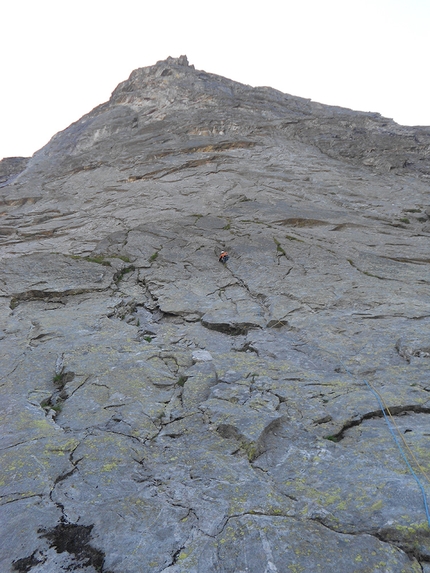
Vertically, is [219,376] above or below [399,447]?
above

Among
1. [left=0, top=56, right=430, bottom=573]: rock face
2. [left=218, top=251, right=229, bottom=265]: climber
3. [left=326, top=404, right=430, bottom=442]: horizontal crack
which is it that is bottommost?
[left=326, top=404, right=430, bottom=442]: horizontal crack

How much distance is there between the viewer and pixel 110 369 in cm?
1180

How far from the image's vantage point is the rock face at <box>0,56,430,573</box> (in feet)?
21.3

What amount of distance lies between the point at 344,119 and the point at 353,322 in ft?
117

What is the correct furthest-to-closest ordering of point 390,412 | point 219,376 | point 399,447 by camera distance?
point 219,376 → point 390,412 → point 399,447

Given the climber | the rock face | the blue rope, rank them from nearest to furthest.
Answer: the rock face < the blue rope < the climber

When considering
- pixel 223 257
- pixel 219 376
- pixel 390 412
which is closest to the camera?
pixel 390 412

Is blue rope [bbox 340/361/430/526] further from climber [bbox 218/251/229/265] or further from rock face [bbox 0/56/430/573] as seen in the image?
climber [bbox 218/251/229/265]

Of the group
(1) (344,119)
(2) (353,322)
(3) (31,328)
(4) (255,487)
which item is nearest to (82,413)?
(4) (255,487)

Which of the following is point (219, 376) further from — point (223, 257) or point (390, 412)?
point (223, 257)

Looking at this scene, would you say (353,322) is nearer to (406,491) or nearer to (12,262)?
(406,491)

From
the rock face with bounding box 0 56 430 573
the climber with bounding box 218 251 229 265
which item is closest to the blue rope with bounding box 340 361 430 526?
the rock face with bounding box 0 56 430 573

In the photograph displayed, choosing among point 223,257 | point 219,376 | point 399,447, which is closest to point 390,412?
point 399,447

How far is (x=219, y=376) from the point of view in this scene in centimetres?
1141
